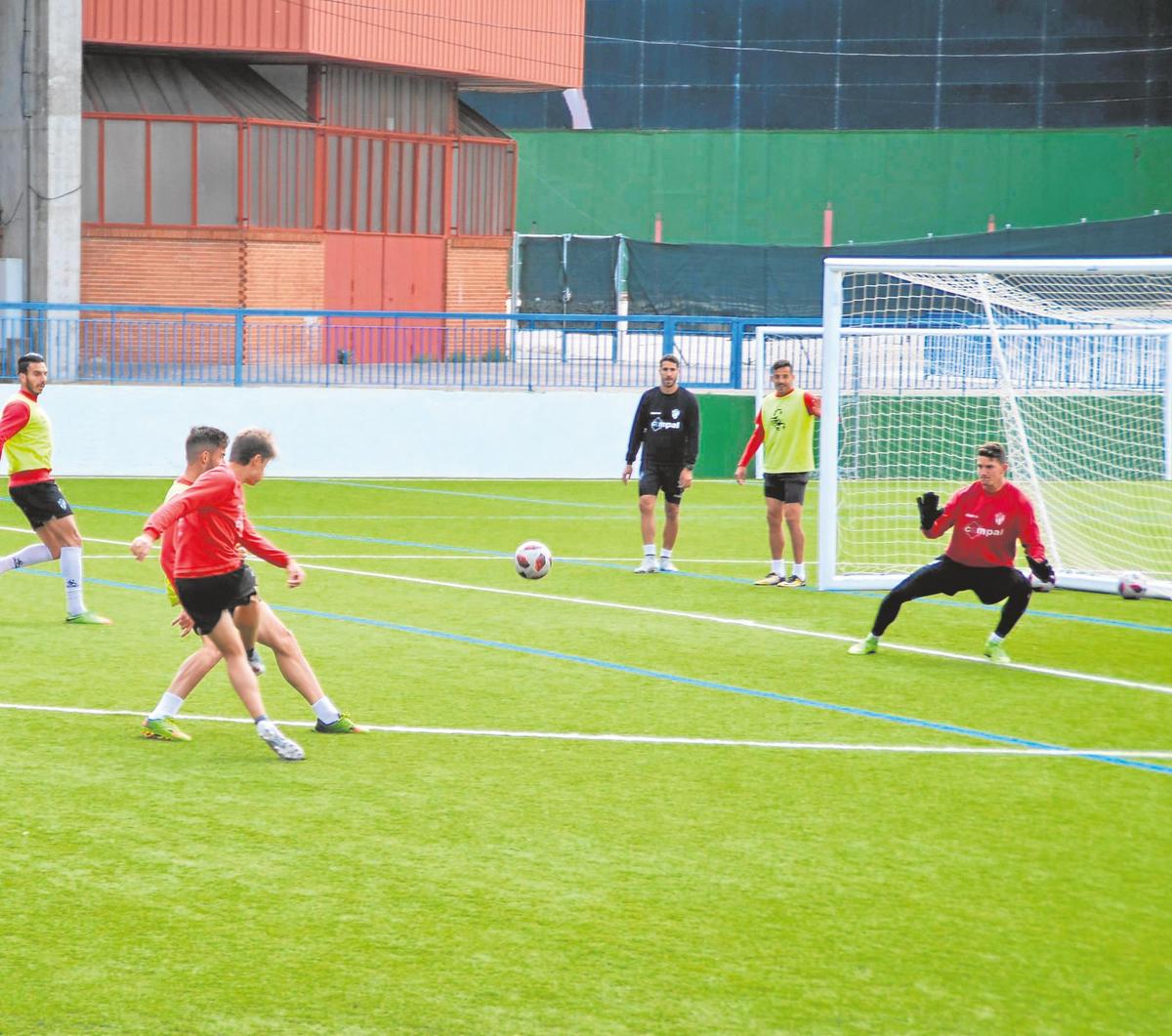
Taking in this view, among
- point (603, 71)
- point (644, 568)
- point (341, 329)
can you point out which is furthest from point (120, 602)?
point (603, 71)

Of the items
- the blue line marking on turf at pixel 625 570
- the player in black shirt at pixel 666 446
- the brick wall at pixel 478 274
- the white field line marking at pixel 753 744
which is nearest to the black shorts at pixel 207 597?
the white field line marking at pixel 753 744

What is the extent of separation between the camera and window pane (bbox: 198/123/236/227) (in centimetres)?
3209

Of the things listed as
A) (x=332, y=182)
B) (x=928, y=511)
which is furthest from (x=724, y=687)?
(x=332, y=182)

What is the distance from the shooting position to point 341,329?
2575 cm

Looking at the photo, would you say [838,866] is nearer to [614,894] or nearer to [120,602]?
[614,894]

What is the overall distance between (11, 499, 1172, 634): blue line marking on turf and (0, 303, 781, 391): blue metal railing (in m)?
4.24

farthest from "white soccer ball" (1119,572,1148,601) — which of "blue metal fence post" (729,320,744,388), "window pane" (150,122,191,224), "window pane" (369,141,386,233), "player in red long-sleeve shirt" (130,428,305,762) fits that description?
"window pane" (369,141,386,233)

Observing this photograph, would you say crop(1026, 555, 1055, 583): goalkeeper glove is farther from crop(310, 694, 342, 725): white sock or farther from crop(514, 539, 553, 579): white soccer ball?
crop(310, 694, 342, 725): white sock

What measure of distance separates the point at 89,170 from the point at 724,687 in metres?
→ 23.7

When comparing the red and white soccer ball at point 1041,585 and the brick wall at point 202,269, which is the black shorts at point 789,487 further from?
the brick wall at point 202,269

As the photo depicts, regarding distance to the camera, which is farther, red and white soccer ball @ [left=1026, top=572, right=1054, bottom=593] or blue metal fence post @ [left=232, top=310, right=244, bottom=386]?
blue metal fence post @ [left=232, top=310, right=244, bottom=386]

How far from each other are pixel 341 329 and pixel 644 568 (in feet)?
35.4

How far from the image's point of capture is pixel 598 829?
7891mm

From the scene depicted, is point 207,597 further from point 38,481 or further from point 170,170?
point 170,170
